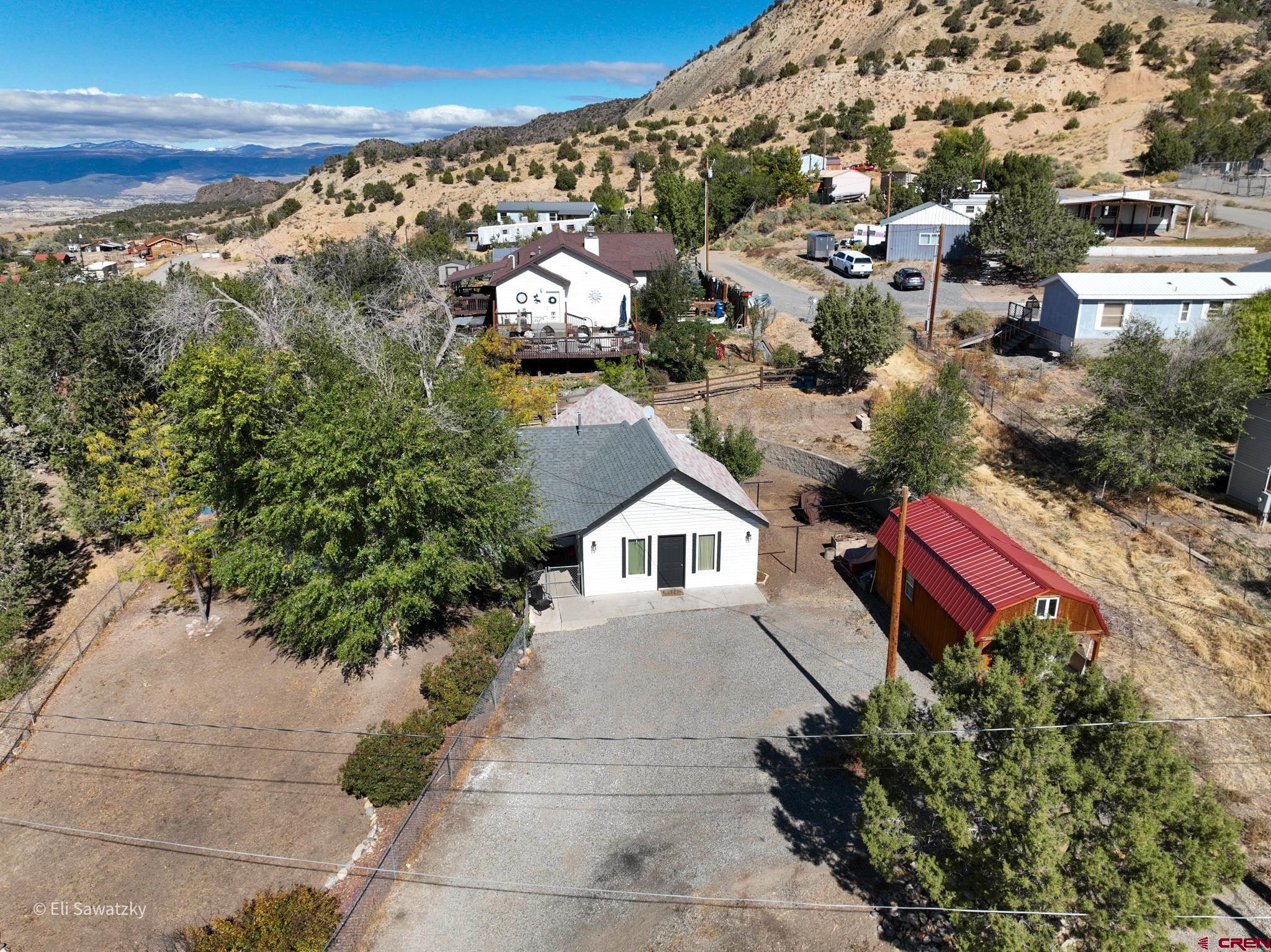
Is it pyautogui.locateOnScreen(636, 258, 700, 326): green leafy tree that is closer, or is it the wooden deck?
the wooden deck

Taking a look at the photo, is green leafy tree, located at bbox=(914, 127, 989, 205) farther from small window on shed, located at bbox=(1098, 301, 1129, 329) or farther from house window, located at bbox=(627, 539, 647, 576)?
house window, located at bbox=(627, 539, 647, 576)

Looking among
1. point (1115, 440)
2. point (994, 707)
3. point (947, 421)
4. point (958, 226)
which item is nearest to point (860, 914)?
point (994, 707)

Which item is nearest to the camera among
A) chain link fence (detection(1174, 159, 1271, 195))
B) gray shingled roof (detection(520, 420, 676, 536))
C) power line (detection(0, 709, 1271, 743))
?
power line (detection(0, 709, 1271, 743))

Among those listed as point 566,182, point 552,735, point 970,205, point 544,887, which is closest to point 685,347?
point 552,735

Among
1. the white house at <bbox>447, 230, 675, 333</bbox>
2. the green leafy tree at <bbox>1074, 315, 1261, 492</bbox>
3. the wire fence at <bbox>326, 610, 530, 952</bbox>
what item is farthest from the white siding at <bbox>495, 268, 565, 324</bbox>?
the wire fence at <bbox>326, 610, 530, 952</bbox>

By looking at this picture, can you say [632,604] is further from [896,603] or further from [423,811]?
[423,811]

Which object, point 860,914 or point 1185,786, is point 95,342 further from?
point 1185,786
